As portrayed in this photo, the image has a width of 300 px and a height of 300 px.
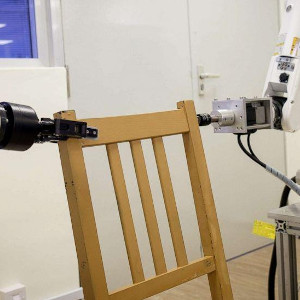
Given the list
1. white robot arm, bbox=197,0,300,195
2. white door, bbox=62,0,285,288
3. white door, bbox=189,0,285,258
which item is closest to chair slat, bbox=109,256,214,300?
white robot arm, bbox=197,0,300,195

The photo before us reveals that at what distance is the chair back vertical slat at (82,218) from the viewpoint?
955 millimetres

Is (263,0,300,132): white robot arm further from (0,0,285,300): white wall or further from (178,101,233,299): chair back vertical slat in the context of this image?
(0,0,285,300): white wall

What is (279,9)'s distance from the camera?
3229mm

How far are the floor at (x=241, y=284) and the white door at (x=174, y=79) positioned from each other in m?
0.14

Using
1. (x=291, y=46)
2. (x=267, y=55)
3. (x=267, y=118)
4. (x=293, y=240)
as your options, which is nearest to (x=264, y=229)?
(x=293, y=240)

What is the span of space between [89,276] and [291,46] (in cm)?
81

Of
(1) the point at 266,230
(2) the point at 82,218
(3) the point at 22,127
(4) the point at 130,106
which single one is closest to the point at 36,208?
(4) the point at 130,106

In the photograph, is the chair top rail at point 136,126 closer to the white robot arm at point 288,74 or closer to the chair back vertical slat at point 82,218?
the chair back vertical slat at point 82,218

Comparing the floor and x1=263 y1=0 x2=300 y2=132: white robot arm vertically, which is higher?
x1=263 y1=0 x2=300 y2=132: white robot arm

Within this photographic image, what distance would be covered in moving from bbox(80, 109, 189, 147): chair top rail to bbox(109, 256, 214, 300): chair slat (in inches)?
12.8

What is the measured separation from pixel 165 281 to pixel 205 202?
0.23m

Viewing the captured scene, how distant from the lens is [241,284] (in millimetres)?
2535

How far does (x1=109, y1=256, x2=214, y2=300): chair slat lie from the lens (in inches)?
40.0

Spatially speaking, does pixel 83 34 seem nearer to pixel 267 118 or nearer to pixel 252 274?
pixel 267 118
